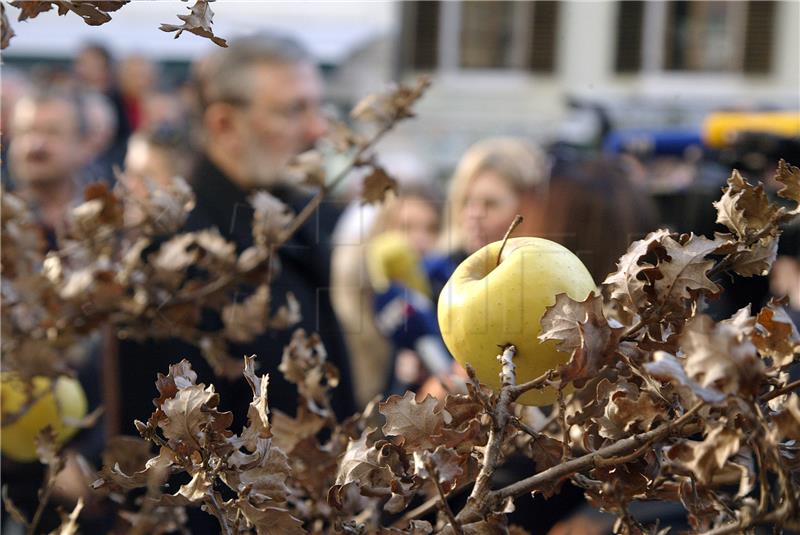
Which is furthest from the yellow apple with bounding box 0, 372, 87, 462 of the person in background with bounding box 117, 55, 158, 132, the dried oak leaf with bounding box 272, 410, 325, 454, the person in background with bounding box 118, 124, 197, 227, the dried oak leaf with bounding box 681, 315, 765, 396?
the person in background with bounding box 117, 55, 158, 132

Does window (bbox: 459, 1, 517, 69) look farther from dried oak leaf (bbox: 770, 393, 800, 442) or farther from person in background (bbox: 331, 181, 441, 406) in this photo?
dried oak leaf (bbox: 770, 393, 800, 442)

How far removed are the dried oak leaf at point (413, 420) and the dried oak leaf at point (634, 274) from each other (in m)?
0.13

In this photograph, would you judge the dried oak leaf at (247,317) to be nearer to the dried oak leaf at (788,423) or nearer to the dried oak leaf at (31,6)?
the dried oak leaf at (31,6)

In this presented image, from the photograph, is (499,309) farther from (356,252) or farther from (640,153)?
(640,153)

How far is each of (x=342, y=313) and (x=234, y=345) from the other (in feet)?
4.29

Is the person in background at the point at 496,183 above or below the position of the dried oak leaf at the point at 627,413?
below

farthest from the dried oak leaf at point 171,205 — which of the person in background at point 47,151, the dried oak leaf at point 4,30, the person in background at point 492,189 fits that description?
the person in background at point 47,151

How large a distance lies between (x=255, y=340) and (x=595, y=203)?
0.74 metres

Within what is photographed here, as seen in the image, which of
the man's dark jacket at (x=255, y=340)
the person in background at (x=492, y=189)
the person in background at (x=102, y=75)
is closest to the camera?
the man's dark jacket at (x=255, y=340)

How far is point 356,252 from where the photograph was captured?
9.50 ft

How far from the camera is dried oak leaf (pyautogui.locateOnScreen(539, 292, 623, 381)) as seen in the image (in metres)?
0.65

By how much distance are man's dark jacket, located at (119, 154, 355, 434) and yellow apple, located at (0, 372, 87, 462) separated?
8 cm

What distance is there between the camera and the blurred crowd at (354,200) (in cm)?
160

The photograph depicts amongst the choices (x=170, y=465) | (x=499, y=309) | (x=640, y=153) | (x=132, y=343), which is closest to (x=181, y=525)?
(x=170, y=465)
